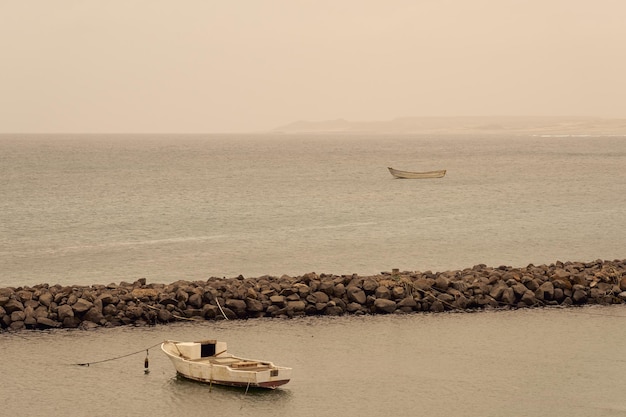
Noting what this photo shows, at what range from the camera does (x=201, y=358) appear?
24.0m

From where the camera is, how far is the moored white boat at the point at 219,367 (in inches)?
893

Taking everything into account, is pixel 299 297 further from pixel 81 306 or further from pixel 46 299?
pixel 46 299

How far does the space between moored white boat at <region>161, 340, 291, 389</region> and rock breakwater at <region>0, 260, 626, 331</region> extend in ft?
15.0

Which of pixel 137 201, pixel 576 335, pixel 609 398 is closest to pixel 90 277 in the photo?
pixel 576 335

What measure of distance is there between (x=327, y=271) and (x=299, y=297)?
393 inches

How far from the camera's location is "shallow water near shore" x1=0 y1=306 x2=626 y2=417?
22234mm

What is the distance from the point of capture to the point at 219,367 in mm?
23078

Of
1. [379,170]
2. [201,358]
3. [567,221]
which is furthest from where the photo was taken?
[379,170]

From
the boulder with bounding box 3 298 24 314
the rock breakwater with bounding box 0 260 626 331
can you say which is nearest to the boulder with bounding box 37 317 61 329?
the rock breakwater with bounding box 0 260 626 331

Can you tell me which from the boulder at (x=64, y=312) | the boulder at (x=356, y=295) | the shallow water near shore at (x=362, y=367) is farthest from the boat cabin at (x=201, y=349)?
the boulder at (x=356, y=295)

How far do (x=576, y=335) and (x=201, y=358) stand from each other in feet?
35.6

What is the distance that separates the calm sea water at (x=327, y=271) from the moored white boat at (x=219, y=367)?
312 mm

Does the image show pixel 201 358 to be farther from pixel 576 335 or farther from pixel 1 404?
pixel 576 335

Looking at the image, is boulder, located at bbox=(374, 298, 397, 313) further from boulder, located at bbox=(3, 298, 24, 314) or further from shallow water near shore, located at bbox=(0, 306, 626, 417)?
boulder, located at bbox=(3, 298, 24, 314)
